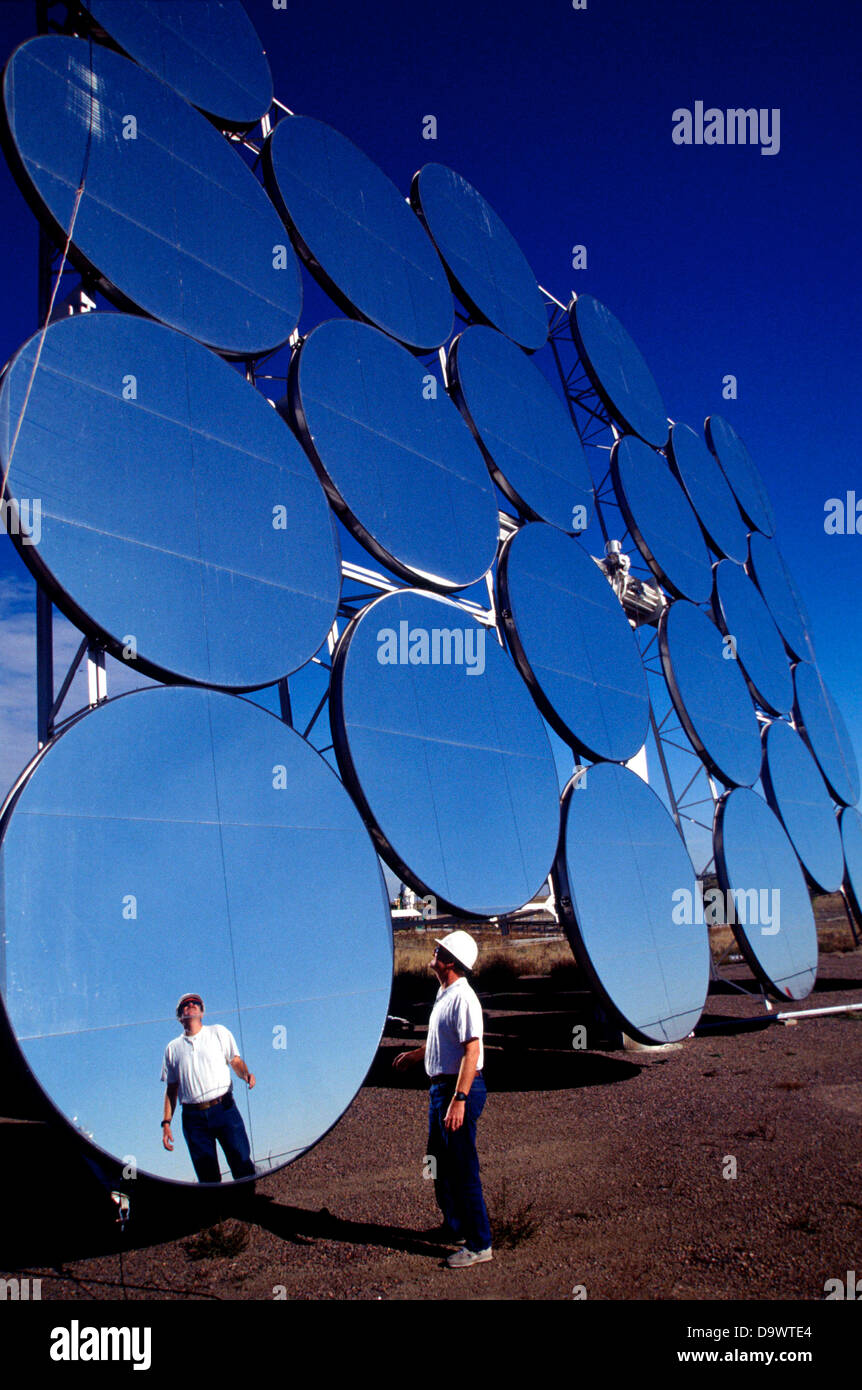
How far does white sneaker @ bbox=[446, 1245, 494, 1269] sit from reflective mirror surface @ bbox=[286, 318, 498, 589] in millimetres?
5782

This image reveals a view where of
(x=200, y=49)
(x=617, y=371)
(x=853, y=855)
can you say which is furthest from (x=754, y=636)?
(x=200, y=49)

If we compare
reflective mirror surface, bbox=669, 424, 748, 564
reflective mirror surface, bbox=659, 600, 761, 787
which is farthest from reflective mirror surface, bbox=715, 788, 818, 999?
reflective mirror surface, bbox=669, 424, 748, 564

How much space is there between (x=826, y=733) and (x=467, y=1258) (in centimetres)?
1689

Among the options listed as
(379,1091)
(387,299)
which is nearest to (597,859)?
Answer: (379,1091)

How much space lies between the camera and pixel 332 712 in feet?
21.4

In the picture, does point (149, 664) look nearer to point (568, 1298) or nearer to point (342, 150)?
point (568, 1298)

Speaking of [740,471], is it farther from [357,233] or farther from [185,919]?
[185,919]

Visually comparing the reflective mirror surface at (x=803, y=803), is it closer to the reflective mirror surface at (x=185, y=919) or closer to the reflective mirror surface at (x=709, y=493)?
the reflective mirror surface at (x=709, y=493)

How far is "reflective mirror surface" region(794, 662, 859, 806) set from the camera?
17234 mm

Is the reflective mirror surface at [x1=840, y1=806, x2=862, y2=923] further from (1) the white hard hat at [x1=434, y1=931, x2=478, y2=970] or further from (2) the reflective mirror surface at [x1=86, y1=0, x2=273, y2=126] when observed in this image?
(2) the reflective mirror surface at [x1=86, y1=0, x2=273, y2=126]

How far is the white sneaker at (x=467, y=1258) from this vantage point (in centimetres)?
381

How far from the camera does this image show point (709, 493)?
17359mm

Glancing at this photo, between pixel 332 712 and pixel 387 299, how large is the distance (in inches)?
234

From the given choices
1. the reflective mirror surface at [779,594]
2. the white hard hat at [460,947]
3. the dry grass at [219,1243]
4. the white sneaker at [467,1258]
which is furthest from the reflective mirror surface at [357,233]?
the reflective mirror surface at [779,594]
